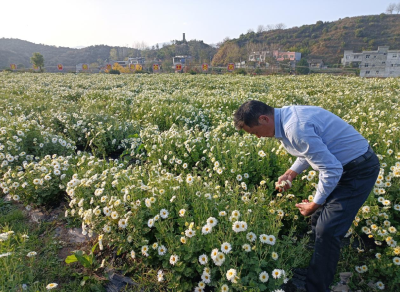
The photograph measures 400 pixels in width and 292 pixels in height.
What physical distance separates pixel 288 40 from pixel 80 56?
92263mm

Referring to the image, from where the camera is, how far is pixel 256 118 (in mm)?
2312

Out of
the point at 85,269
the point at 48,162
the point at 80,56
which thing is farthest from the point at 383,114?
the point at 80,56

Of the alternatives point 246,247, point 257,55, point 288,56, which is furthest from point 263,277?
point 288,56

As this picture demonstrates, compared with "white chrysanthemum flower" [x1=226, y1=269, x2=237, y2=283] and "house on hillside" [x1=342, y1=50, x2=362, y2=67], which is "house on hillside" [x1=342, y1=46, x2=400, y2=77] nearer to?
"house on hillside" [x1=342, y1=50, x2=362, y2=67]

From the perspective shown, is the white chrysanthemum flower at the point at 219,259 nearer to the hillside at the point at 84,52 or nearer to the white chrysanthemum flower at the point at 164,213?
the white chrysanthemum flower at the point at 164,213

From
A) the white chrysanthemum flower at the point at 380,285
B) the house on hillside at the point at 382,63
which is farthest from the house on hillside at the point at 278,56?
the white chrysanthemum flower at the point at 380,285

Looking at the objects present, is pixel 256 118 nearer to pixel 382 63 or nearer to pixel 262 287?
pixel 262 287

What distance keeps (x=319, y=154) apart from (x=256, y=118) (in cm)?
61

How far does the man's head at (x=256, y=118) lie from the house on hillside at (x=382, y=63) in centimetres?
7804

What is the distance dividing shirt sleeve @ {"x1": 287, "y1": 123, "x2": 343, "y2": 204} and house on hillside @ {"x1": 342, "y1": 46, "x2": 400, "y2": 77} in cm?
7805

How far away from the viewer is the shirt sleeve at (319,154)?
212cm

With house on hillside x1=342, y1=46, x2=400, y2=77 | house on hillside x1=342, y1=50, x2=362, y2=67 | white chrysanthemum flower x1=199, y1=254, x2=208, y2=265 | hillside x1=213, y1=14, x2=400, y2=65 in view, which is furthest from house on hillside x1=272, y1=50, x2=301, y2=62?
white chrysanthemum flower x1=199, y1=254, x2=208, y2=265

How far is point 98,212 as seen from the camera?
2881 mm

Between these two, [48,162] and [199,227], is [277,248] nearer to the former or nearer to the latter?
[199,227]
